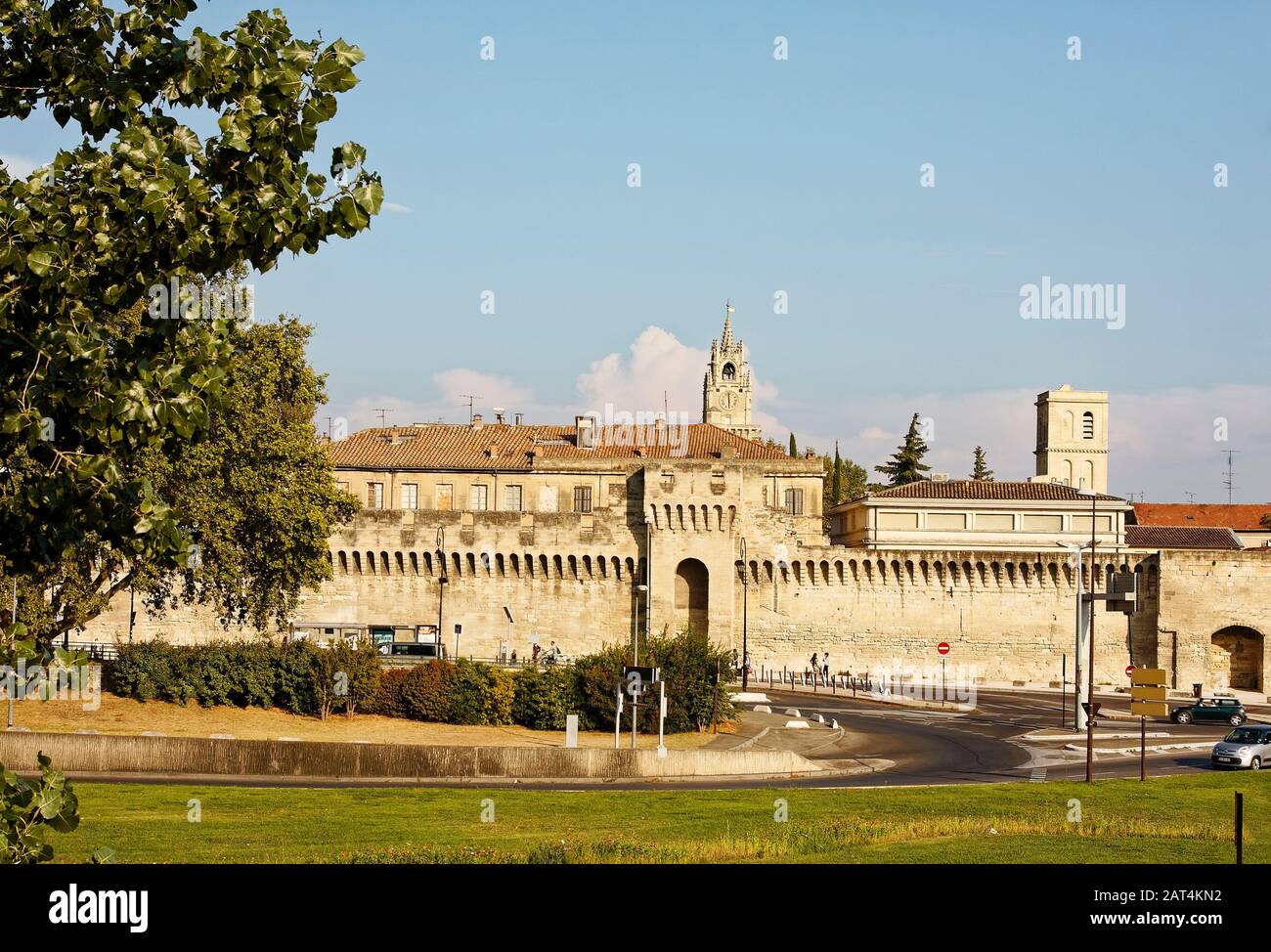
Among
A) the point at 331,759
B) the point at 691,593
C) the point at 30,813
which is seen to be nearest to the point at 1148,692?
the point at 331,759

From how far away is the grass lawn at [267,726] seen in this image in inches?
1785

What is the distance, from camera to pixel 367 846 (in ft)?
79.7

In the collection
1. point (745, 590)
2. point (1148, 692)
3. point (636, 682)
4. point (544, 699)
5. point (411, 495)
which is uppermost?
point (411, 495)

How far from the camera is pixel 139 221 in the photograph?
32.8 feet

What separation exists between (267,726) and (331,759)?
11.2m

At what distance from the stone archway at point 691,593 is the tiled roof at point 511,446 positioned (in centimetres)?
833

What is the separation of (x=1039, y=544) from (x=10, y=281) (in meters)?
75.3

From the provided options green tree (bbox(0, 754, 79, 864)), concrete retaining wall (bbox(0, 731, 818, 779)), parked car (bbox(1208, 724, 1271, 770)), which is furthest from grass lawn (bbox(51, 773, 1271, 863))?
green tree (bbox(0, 754, 79, 864))

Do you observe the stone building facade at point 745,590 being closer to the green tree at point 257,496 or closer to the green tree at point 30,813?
the green tree at point 257,496

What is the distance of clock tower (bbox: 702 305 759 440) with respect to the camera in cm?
15850

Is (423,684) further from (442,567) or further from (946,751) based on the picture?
(442,567)

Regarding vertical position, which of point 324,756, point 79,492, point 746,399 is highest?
point 746,399
